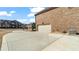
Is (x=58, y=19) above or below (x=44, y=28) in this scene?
above

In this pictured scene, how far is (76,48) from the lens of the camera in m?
2.41

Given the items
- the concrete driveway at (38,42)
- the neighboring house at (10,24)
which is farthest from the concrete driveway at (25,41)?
the neighboring house at (10,24)

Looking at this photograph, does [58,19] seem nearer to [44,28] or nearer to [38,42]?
[44,28]

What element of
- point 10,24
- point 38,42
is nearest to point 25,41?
point 38,42

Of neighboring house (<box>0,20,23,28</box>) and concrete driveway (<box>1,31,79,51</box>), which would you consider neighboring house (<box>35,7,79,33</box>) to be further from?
neighboring house (<box>0,20,23,28</box>)

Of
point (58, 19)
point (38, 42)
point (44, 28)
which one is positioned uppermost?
point (58, 19)

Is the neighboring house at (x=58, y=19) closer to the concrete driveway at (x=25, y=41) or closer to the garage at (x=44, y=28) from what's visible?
the garage at (x=44, y=28)

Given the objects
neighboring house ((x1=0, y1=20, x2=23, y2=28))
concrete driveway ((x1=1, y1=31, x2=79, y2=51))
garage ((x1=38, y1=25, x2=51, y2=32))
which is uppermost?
neighboring house ((x1=0, y1=20, x2=23, y2=28))

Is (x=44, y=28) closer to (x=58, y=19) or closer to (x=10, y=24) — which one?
(x=58, y=19)

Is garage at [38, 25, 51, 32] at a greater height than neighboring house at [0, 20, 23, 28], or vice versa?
neighboring house at [0, 20, 23, 28]

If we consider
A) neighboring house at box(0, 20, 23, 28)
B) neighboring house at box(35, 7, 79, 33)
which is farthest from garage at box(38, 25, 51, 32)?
neighboring house at box(0, 20, 23, 28)

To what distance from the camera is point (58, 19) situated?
2439 millimetres

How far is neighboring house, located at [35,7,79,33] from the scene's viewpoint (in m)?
2.42
